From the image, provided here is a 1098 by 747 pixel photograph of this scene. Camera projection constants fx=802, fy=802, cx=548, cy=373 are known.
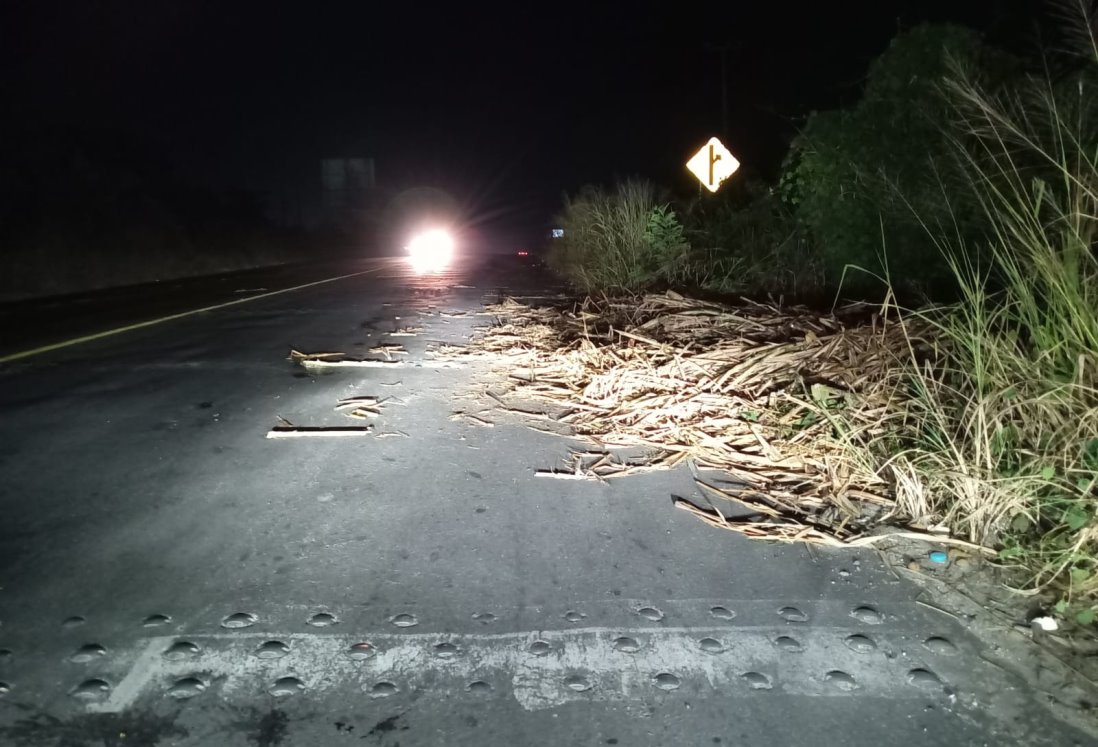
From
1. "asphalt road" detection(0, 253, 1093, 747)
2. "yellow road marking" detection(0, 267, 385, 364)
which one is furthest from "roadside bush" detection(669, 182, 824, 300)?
"asphalt road" detection(0, 253, 1093, 747)

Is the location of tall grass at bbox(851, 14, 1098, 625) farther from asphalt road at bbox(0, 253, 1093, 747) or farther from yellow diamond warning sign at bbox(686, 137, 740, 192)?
yellow diamond warning sign at bbox(686, 137, 740, 192)

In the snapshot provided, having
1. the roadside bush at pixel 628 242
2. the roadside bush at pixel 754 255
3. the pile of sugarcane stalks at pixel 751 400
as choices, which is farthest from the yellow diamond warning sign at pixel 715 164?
the pile of sugarcane stalks at pixel 751 400

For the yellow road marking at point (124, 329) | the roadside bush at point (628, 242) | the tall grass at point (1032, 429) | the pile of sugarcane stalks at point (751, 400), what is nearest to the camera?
the tall grass at point (1032, 429)

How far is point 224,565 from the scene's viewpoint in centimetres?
404

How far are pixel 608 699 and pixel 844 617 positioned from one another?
1219 millimetres

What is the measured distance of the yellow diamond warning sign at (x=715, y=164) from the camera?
2000cm

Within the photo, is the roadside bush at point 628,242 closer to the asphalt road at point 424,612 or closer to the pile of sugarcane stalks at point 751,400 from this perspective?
the pile of sugarcane stalks at point 751,400

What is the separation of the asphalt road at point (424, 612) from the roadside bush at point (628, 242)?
9.36 metres

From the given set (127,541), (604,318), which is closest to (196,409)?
(127,541)

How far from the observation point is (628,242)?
1577 cm

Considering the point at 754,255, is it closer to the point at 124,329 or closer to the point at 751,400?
the point at 751,400

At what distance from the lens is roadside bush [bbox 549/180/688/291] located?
15312mm

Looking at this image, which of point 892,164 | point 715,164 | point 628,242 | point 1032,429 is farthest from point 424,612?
point 715,164

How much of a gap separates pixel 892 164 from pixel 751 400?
522 centimetres
